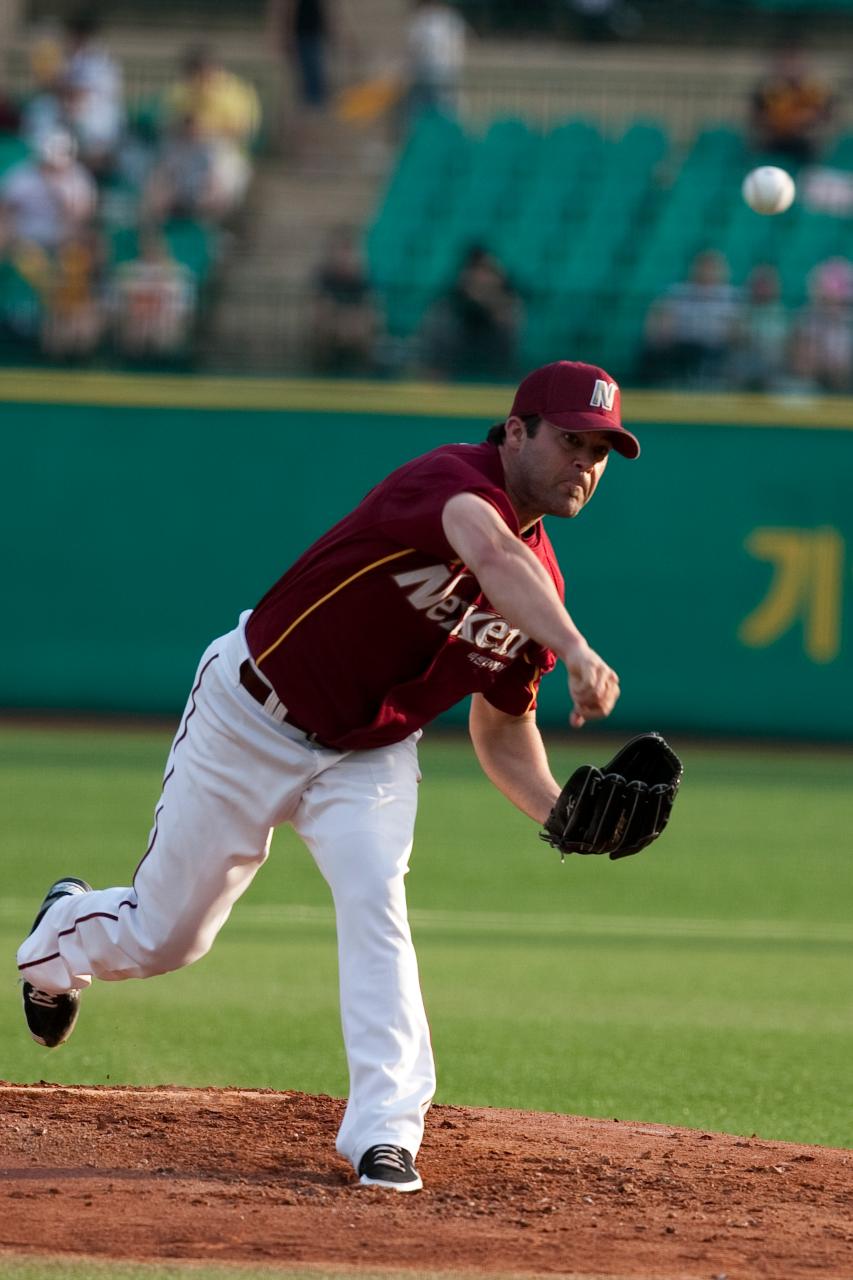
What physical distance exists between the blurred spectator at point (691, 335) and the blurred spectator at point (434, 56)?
4.68 metres

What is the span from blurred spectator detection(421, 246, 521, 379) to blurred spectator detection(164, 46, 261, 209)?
347 centimetres

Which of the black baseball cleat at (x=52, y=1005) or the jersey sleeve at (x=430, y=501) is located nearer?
the jersey sleeve at (x=430, y=501)

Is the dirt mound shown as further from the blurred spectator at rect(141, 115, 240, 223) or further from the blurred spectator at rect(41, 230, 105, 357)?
the blurred spectator at rect(141, 115, 240, 223)

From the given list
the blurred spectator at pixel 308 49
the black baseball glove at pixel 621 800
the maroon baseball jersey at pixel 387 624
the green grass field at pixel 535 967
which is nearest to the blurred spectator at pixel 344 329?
the green grass field at pixel 535 967

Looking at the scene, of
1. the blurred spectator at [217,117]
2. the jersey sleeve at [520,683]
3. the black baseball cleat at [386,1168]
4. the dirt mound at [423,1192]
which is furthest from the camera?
the blurred spectator at [217,117]

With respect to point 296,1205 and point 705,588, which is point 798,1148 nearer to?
point 296,1205

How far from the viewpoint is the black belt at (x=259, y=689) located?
5.00 meters

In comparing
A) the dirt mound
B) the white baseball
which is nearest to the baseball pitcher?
the dirt mound

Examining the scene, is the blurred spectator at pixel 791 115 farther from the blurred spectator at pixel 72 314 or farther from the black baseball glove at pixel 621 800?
the black baseball glove at pixel 621 800

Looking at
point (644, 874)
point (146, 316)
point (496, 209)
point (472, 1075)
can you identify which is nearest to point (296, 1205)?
point (472, 1075)

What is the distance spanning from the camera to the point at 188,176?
1744 centimetres

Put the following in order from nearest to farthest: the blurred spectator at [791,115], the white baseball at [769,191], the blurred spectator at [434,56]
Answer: the white baseball at [769,191]
the blurred spectator at [791,115]
the blurred spectator at [434,56]

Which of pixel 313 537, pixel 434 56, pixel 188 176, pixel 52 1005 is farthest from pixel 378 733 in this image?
pixel 434 56

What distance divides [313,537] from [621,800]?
33.6ft
